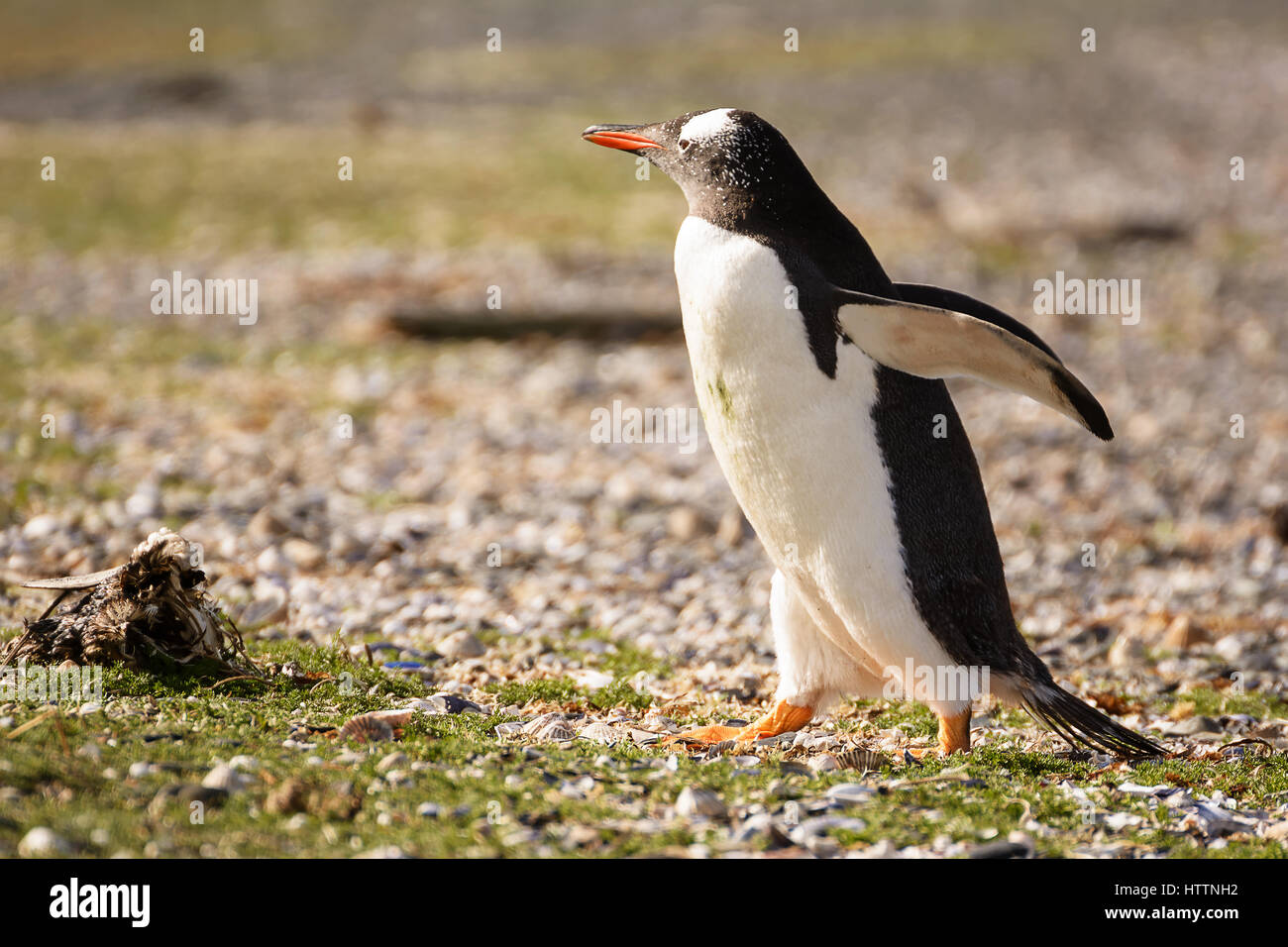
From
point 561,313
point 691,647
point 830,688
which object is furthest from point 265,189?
point 830,688

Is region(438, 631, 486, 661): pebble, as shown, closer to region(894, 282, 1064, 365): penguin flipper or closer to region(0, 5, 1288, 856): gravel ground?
region(0, 5, 1288, 856): gravel ground

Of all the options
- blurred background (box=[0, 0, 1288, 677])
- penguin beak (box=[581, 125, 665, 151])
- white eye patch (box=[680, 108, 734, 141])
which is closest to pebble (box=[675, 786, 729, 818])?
white eye patch (box=[680, 108, 734, 141])

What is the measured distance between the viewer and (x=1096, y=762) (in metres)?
4.86

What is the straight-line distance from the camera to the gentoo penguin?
4711 millimetres

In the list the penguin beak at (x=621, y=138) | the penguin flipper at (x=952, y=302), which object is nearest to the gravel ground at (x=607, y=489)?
the penguin flipper at (x=952, y=302)

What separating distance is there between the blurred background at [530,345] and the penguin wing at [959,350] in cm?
234

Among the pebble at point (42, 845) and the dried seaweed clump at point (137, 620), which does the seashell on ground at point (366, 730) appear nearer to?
the dried seaweed clump at point (137, 620)

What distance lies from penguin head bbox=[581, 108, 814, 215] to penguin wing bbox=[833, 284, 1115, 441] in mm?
467

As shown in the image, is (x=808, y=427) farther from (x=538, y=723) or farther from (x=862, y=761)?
(x=538, y=723)

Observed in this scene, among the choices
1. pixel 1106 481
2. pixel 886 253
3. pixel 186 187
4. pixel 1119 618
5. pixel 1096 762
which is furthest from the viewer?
pixel 186 187

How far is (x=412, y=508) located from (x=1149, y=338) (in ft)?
29.0

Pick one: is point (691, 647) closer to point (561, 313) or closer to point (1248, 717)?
point (1248, 717)

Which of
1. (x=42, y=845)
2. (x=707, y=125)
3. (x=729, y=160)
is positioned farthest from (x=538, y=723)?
(x=707, y=125)
